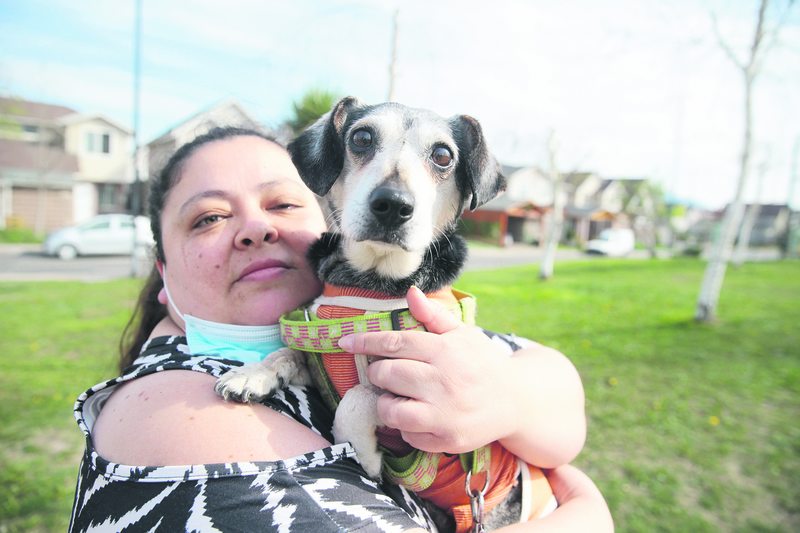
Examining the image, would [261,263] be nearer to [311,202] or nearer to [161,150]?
[311,202]

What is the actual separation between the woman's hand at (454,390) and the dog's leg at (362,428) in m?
0.07

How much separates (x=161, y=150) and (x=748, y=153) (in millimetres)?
12237

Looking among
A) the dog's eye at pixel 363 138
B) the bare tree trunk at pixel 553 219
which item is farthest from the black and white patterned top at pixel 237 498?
the bare tree trunk at pixel 553 219

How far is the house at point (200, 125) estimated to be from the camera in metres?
2.58

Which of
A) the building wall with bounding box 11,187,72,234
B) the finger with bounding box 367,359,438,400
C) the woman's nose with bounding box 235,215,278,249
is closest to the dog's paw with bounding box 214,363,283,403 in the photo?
the finger with bounding box 367,359,438,400

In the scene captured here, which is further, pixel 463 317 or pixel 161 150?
pixel 161 150

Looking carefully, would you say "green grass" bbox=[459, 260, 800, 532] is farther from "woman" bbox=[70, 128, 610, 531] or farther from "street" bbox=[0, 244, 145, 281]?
"street" bbox=[0, 244, 145, 281]

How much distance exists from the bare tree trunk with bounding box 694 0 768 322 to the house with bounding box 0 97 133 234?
30.5 metres

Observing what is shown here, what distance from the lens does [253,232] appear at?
194 centimetres

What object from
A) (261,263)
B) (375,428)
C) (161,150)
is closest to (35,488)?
(161,150)

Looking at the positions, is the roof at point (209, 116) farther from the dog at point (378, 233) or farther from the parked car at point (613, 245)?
the parked car at point (613, 245)

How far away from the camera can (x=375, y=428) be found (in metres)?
1.65

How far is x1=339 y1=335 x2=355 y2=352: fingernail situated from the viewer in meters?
1.68

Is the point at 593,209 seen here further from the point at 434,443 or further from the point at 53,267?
the point at 434,443
